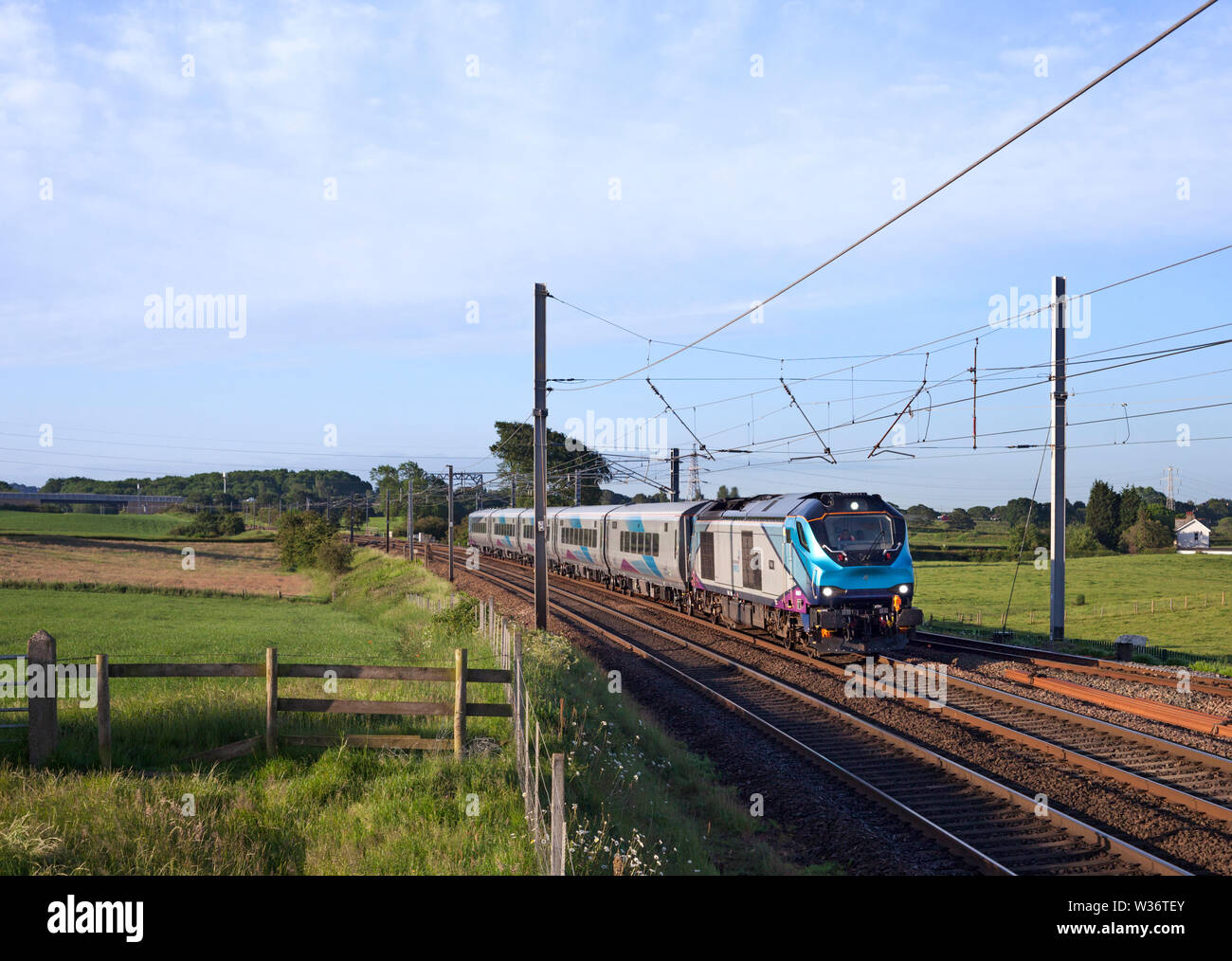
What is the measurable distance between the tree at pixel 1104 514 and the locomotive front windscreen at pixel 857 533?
269ft

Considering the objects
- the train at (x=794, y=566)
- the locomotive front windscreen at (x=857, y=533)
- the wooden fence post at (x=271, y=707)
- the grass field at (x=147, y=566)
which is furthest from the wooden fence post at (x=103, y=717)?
the grass field at (x=147, y=566)

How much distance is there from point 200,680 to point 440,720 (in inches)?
261

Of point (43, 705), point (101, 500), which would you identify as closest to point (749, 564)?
point (43, 705)

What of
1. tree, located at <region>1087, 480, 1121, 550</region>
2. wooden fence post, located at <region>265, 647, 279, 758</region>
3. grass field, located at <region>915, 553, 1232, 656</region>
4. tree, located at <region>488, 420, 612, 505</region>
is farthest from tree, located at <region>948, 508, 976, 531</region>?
wooden fence post, located at <region>265, 647, 279, 758</region>

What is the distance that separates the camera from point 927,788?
10211 mm

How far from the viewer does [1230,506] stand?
13825cm

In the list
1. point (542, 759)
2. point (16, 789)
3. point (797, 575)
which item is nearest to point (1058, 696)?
point (797, 575)

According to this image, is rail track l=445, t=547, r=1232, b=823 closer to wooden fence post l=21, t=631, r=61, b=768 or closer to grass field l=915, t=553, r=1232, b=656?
wooden fence post l=21, t=631, r=61, b=768

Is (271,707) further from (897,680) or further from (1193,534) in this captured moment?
(1193,534)

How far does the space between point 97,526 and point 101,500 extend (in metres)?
48.5

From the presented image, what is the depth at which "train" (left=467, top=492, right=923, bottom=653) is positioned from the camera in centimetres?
1752

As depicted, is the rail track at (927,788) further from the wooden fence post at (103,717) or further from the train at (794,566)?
the wooden fence post at (103,717)
